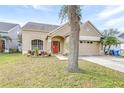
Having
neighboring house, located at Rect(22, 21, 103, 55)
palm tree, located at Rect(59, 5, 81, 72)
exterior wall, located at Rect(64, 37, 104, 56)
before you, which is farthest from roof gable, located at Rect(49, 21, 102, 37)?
palm tree, located at Rect(59, 5, 81, 72)

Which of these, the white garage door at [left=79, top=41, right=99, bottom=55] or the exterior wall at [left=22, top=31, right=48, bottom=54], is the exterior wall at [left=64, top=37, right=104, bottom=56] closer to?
the white garage door at [left=79, top=41, right=99, bottom=55]

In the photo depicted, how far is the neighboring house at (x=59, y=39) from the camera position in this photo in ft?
66.5

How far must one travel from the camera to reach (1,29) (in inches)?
1015

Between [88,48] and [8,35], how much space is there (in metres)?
16.2

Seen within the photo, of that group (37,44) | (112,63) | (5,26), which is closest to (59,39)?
(37,44)

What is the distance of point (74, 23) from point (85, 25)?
13.5 meters

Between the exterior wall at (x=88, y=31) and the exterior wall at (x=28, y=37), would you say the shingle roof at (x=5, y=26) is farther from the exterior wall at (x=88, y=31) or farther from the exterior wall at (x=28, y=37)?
the exterior wall at (x=88, y=31)

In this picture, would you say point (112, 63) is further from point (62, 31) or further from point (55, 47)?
point (55, 47)

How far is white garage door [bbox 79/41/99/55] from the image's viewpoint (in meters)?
20.3

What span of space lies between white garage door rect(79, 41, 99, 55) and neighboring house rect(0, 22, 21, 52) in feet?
48.5

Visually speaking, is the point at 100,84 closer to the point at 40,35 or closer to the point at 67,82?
the point at 67,82
